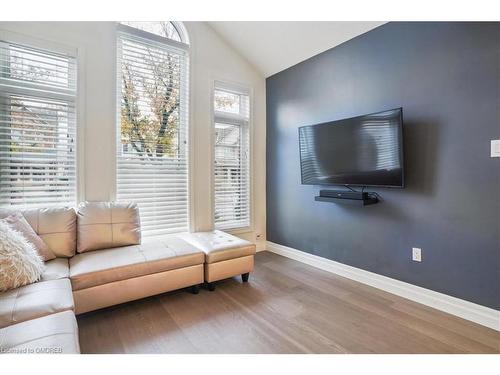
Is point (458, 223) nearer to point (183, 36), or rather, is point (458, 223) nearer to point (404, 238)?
point (404, 238)

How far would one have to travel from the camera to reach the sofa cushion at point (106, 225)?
2.40 m

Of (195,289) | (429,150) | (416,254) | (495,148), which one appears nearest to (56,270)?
(195,289)

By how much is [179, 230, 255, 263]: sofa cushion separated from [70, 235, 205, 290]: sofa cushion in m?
0.10

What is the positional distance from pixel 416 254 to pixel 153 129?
119 inches

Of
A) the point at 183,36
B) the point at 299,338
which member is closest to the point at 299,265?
the point at 299,338

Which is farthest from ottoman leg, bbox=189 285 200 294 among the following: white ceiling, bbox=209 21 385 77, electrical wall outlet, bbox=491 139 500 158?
white ceiling, bbox=209 21 385 77

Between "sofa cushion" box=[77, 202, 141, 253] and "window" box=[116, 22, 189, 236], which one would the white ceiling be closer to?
"window" box=[116, 22, 189, 236]

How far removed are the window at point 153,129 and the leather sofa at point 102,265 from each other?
314 millimetres

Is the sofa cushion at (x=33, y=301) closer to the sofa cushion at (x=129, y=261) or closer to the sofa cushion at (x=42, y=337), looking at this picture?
the sofa cushion at (x=42, y=337)

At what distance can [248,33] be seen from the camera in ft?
10.7

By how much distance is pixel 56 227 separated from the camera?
2287mm

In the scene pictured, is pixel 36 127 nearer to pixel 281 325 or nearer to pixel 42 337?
pixel 42 337

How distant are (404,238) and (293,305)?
1.22 metres

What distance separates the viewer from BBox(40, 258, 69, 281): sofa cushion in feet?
6.09
